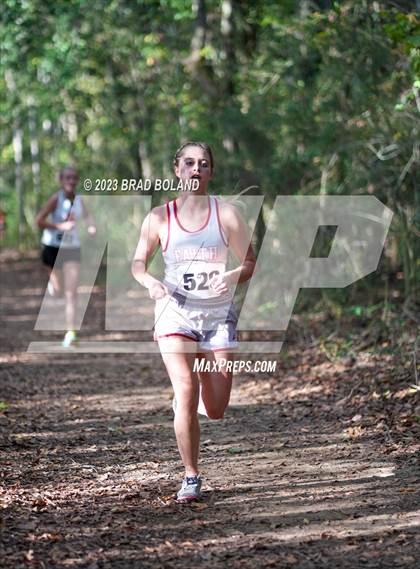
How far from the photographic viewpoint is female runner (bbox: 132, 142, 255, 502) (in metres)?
5.00

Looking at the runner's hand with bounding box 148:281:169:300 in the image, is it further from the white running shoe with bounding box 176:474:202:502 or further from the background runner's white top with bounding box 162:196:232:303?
the white running shoe with bounding box 176:474:202:502

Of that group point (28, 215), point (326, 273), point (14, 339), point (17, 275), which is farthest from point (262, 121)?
point (28, 215)

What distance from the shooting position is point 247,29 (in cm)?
1389

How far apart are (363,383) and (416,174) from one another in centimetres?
279

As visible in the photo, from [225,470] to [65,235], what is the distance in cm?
544

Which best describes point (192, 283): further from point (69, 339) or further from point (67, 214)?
point (69, 339)

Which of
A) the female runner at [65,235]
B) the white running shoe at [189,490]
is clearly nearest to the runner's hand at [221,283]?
the white running shoe at [189,490]

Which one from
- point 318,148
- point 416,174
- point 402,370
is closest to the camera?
point 402,370

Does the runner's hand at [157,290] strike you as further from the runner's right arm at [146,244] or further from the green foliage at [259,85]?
the green foliage at [259,85]

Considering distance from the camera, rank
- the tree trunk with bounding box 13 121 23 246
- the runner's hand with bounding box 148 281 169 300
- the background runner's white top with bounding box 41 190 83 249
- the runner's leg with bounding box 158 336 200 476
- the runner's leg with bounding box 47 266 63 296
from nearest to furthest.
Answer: the runner's hand with bounding box 148 281 169 300
the runner's leg with bounding box 158 336 200 476
the background runner's white top with bounding box 41 190 83 249
the runner's leg with bounding box 47 266 63 296
the tree trunk with bounding box 13 121 23 246

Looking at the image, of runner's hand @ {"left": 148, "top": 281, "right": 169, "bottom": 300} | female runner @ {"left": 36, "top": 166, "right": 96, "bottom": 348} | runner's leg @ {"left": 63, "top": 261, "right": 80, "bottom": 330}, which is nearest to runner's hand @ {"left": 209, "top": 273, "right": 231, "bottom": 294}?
runner's hand @ {"left": 148, "top": 281, "right": 169, "bottom": 300}

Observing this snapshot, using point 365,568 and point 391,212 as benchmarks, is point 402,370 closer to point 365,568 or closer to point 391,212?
point 391,212

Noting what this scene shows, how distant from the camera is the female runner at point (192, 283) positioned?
500 cm

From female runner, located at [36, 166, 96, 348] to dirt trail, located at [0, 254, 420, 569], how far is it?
1364mm
